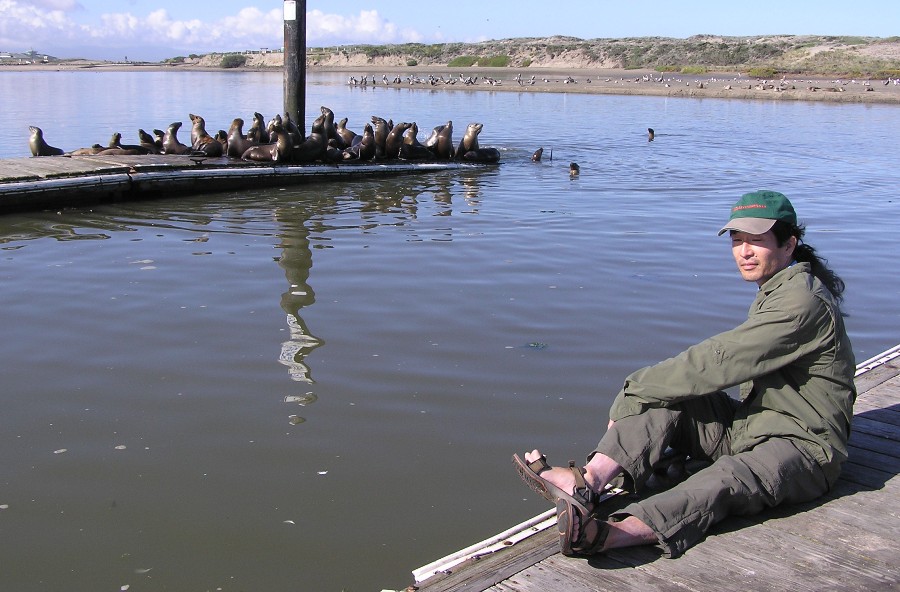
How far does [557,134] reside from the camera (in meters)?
25.0

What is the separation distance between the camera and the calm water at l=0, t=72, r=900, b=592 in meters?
4.34

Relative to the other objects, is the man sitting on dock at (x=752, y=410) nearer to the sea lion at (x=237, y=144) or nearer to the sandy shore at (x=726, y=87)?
the sea lion at (x=237, y=144)

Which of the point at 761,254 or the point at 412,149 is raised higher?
the point at 761,254

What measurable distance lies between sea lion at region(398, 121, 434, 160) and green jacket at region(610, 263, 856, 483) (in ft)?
44.6

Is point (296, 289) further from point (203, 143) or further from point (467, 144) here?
point (467, 144)

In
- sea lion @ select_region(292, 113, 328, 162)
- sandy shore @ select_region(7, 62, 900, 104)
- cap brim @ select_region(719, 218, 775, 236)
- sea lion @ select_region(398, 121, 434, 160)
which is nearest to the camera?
cap brim @ select_region(719, 218, 775, 236)

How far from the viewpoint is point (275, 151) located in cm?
1474

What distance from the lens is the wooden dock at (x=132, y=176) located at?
11656 millimetres

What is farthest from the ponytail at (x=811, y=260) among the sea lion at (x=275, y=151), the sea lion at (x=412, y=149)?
the sea lion at (x=412, y=149)

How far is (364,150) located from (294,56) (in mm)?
2252

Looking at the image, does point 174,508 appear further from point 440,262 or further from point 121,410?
point 440,262

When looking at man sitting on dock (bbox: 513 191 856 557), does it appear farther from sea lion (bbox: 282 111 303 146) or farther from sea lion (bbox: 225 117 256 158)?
sea lion (bbox: 225 117 256 158)

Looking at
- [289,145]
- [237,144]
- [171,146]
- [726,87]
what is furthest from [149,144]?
[726,87]

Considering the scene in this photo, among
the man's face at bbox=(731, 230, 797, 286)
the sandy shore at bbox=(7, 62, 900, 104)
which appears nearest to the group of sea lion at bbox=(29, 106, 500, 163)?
the man's face at bbox=(731, 230, 797, 286)
